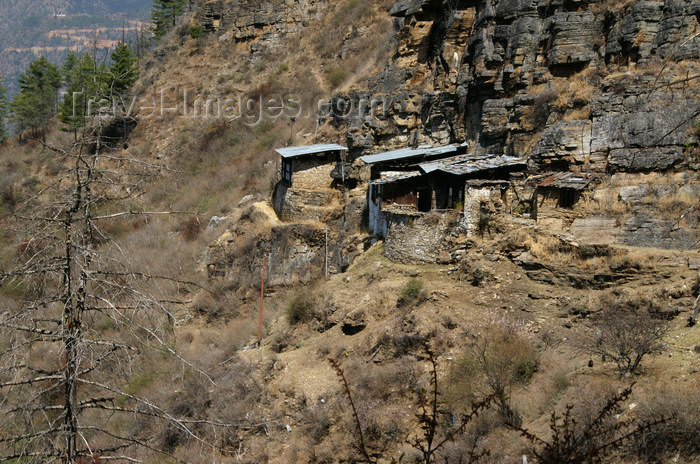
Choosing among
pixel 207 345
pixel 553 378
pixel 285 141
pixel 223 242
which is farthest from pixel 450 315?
pixel 285 141

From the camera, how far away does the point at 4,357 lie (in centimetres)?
630

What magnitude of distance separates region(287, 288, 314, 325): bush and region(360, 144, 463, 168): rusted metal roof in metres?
5.31

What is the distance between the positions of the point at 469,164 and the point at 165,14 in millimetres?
50945

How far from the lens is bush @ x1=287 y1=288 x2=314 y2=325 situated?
1961 cm

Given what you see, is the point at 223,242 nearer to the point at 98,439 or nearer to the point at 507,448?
the point at 98,439

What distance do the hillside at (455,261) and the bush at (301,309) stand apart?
0.20ft

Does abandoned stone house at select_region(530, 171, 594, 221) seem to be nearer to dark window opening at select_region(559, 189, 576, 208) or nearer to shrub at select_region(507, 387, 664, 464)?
dark window opening at select_region(559, 189, 576, 208)

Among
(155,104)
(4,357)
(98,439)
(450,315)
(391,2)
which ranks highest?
(391,2)

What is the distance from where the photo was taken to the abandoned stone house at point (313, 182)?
2388cm

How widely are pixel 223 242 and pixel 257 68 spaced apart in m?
24.5

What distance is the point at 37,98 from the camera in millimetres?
52969

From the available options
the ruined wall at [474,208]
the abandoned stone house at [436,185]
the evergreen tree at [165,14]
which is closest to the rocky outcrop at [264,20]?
the evergreen tree at [165,14]

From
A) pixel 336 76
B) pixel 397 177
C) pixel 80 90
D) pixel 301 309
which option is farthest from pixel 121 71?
pixel 80 90

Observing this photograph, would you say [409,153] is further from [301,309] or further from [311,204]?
[301,309]
